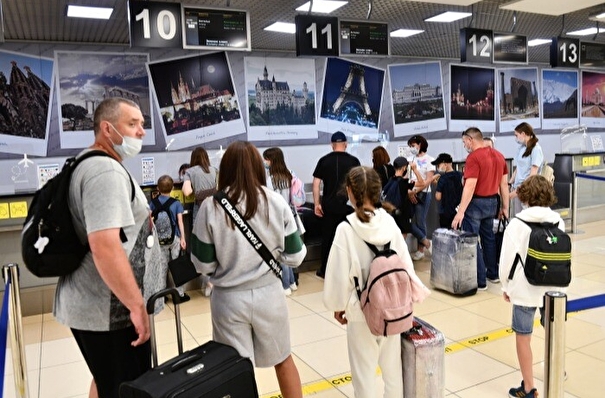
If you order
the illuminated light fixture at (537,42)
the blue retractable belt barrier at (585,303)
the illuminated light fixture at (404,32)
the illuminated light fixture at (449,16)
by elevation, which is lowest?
the blue retractable belt barrier at (585,303)

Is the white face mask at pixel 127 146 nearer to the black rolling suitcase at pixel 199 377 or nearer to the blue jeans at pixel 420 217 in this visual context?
the black rolling suitcase at pixel 199 377

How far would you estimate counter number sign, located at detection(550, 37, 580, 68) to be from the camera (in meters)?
7.78

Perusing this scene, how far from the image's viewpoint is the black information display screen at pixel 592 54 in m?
8.05

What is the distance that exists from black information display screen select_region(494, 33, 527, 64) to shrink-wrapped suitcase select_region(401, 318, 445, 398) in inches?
230

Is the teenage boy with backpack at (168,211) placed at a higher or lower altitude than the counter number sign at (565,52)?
lower

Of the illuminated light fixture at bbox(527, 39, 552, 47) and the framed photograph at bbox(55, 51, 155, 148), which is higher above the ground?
the illuminated light fixture at bbox(527, 39, 552, 47)

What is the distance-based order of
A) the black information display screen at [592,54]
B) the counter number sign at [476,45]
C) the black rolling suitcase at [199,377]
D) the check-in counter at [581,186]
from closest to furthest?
the black rolling suitcase at [199,377] < the counter number sign at [476,45] < the black information display screen at [592,54] < the check-in counter at [581,186]

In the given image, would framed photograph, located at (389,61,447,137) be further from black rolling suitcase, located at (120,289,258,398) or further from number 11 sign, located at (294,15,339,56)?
black rolling suitcase, located at (120,289,258,398)

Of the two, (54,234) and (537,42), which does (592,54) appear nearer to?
Answer: (537,42)

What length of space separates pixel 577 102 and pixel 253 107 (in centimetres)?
984

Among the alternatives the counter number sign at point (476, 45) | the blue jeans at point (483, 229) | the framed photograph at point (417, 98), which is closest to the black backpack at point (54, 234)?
the blue jeans at point (483, 229)

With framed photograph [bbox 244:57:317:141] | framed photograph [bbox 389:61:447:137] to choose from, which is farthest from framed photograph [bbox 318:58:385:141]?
framed photograph [bbox 389:61:447:137]

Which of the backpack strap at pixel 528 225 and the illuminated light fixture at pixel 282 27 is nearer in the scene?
the backpack strap at pixel 528 225

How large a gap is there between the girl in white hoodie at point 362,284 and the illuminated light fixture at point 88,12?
5.28 metres
